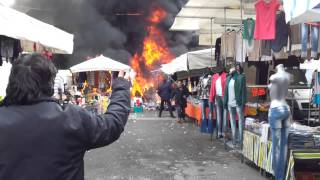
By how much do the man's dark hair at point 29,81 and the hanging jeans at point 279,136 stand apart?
527 centimetres

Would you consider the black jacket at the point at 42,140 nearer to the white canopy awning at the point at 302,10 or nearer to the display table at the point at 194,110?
the white canopy awning at the point at 302,10

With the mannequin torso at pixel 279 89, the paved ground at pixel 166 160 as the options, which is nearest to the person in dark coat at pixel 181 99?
the paved ground at pixel 166 160

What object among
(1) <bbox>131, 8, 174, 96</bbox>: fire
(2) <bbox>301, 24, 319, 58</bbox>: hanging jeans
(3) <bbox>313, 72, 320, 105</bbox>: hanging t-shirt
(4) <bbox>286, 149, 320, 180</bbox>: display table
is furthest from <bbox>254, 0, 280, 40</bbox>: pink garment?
(1) <bbox>131, 8, 174, 96</bbox>: fire

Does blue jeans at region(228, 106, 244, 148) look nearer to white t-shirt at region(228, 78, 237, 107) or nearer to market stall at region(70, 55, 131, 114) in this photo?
white t-shirt at region(228, 78, 237, 107)

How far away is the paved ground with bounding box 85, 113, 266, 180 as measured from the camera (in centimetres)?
838

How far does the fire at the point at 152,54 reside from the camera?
3247cm

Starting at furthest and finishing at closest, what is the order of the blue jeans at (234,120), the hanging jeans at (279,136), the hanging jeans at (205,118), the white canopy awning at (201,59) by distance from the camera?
the white canopy awning at (201,59)
the hanging jeans at (205,118)
the blue jeans at (234,120)
the hanging jeans at (279,136)

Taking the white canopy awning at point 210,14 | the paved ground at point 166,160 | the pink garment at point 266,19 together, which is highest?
the white canopy awning at point 210,14

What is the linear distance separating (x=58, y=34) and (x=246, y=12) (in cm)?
621

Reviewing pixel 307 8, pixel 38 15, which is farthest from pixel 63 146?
pixel 38 15

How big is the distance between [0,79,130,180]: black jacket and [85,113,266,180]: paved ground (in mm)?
6016

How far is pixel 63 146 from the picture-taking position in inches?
86.3

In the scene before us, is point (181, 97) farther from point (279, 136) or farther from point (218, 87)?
point (279, 136)

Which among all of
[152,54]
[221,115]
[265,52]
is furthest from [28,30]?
[152,54]
